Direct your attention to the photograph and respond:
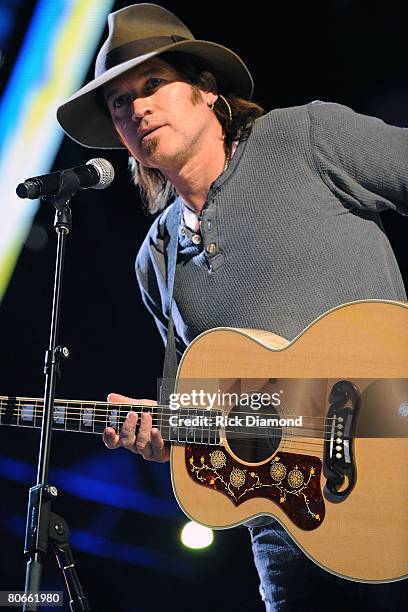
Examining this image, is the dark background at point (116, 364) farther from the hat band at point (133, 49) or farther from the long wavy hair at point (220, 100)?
the hat band at point (133, 49)

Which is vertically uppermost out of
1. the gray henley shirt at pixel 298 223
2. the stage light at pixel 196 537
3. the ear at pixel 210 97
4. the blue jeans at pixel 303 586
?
the ear at pixel 210 97

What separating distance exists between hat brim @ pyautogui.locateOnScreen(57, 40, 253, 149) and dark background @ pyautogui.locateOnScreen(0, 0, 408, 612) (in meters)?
0.56

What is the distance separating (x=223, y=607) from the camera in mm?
3270

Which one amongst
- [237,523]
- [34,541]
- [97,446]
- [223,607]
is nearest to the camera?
[34,541]

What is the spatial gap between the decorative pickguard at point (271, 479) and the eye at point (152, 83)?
1200 mm

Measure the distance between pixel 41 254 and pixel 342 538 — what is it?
2.27 meters

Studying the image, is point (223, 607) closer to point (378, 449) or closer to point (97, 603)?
point (97, 603)

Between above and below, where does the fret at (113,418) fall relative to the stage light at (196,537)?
above

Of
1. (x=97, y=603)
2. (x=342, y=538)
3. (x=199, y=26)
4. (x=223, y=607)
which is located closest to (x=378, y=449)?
(x=342, y=538)

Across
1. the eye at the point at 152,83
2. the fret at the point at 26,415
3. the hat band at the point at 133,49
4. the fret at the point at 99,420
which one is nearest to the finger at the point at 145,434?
the fret at the point at 99,420

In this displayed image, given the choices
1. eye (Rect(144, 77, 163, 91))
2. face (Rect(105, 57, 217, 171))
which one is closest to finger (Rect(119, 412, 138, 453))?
face (Rect(105, 57, 217, 171))

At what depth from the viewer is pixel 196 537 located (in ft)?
10.8

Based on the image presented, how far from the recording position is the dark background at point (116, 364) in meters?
3.19

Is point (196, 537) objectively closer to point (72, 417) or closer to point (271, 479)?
point (72, 417)
